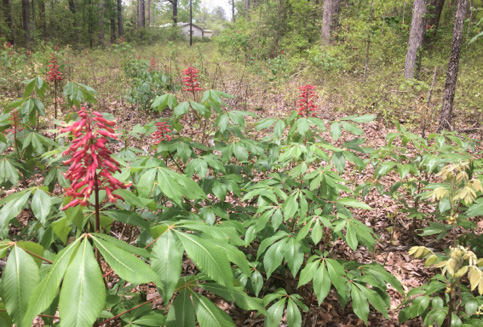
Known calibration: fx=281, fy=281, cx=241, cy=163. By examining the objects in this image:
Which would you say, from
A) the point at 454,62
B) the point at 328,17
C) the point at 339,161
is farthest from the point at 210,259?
the point at 328,17

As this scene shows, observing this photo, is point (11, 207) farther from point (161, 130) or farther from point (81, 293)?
point (161, 130)

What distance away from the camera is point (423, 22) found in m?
7.79

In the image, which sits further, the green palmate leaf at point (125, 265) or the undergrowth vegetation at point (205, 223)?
the undergrowth vegetation at point (205, 223)

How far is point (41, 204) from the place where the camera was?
142cm

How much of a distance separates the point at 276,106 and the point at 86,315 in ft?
22.1

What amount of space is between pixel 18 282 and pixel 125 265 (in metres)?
0.39

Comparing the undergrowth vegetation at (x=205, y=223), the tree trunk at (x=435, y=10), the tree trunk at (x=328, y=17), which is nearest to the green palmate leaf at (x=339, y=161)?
the undergrowth vegetation at (x=205, y=223)

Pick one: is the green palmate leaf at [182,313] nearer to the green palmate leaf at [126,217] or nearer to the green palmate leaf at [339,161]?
the green palmate leaf at [126,217]

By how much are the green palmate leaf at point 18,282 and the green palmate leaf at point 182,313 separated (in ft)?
1.70

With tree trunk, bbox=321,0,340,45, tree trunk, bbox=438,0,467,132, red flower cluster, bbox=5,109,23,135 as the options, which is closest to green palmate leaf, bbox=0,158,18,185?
red flower cluster, bbox=5,109,23,135

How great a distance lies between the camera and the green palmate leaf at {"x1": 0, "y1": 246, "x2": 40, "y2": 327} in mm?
961

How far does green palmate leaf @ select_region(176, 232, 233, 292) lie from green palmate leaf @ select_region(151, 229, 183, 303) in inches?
1.9

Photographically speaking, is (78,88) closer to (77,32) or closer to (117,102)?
(117,102)

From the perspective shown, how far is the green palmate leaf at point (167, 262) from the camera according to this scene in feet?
3.33
